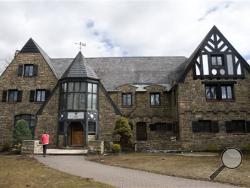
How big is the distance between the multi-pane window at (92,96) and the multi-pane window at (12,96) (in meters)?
7.84

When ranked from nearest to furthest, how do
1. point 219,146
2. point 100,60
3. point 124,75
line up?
1. point 219,146
2. point 124,75
3. point 100,60

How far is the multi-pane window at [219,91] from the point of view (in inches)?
1028

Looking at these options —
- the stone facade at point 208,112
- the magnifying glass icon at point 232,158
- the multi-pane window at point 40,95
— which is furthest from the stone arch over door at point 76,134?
the magnifying glass icon at point 232,158

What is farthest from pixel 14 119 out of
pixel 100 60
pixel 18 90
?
pixel 100 60

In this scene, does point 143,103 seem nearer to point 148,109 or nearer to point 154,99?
point 148,109

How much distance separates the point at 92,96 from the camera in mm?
26641

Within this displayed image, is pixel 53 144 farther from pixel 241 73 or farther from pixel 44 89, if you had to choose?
pixel 241 73

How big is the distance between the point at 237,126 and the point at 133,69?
1274cm

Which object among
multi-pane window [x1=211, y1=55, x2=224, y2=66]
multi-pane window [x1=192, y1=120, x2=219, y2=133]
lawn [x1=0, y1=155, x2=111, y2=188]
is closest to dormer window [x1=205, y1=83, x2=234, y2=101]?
multi-pane window [x1=211, y1=55, x2=224, y2=66]

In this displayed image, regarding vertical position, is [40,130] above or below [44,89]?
below

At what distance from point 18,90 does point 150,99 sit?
13383mm

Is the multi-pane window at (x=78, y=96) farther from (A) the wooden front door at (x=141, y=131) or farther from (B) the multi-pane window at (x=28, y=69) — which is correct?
(B) the multi-pane window at (x=28, y=69)

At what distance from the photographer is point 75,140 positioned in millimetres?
25938

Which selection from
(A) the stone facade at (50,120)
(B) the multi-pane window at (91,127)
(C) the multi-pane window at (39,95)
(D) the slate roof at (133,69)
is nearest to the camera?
(B) the multi-pane window at (91,127)
